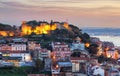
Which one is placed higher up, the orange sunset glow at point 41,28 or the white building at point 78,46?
the orange sunset glow at point 41,28

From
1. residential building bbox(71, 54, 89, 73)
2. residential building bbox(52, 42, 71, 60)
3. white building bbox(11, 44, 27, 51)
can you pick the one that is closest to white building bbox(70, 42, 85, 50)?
residential building bbox(52, 42, 71, 60)

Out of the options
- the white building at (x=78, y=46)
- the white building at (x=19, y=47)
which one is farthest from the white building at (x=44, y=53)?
the white building at (x=19, y=47)

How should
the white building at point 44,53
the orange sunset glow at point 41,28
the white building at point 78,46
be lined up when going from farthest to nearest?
the orange sunset glow at point 41,28 < the white building at point 78,46 < the white building at point 44,53

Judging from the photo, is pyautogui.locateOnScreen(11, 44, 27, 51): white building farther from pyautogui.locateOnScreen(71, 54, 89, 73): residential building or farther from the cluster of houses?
pyautogui.locateOnScreen(71, 54, 89, 73): residential building

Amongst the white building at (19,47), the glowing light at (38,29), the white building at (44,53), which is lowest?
the white building at (44,53)

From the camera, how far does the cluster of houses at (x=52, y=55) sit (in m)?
27.3

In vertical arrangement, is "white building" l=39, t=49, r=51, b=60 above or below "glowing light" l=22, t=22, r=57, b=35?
below

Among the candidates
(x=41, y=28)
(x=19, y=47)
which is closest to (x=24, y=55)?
(x=19, y=47)

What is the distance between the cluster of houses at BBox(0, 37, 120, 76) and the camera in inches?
1073

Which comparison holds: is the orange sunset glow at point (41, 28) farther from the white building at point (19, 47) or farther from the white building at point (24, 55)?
the white building at point (24, 55)

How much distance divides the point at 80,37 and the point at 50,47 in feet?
19.8

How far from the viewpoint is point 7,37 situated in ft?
131

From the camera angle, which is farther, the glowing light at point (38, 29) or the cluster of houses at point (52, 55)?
the glowing light at point (38, 29)

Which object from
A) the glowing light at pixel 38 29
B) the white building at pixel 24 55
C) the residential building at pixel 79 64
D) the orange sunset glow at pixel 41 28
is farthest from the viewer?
the orange sunset glow at pixel 41 28
